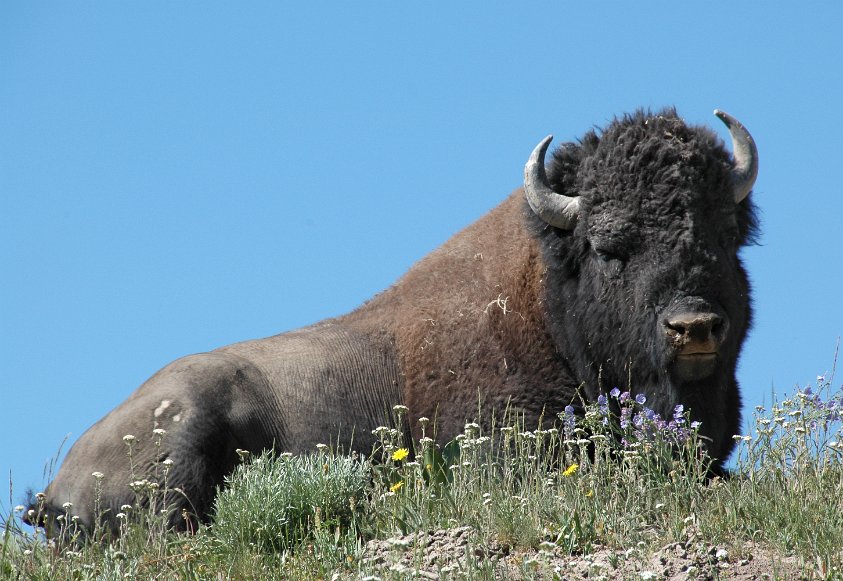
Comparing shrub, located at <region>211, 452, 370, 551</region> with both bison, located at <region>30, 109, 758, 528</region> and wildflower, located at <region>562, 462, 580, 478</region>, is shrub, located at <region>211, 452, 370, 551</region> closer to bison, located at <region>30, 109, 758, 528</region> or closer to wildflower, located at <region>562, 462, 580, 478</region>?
wildflower, located at <region>562, 462, 580, 478</region>

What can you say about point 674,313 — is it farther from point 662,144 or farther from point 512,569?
point 512,569

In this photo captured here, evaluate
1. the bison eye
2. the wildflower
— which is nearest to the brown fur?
the bison eye

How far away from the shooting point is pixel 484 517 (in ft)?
16.9

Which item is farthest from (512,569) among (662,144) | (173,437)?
(662,144)

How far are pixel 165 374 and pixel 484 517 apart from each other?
3614 millimetres

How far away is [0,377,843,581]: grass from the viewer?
4.84m

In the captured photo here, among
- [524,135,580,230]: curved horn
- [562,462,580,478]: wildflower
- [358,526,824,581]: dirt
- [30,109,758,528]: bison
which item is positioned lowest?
[358,526,824,581]: dirt

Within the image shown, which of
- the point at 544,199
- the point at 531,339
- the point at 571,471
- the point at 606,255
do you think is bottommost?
the point at 571,471

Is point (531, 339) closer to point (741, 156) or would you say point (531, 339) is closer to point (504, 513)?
point (741, 156)

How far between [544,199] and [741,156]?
145 centimetres

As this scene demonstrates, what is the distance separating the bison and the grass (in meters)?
1.28

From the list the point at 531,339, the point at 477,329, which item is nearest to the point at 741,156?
the point at 531,339

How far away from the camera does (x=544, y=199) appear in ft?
25.8

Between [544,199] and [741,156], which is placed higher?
[741,156]
